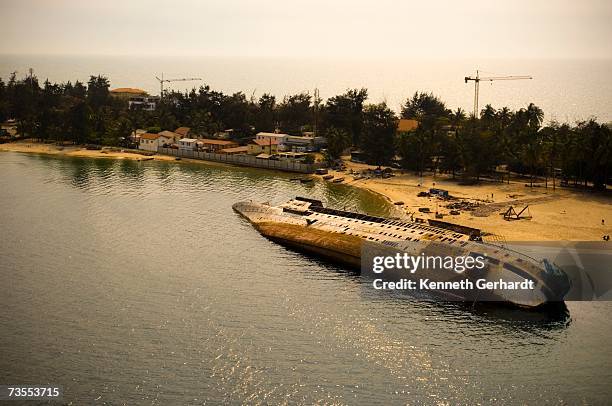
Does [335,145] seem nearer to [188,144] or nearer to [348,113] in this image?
[348,113]

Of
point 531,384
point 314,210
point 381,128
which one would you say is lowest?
point 531,384

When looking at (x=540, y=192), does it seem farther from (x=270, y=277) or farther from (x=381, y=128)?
(x=270, y=277)

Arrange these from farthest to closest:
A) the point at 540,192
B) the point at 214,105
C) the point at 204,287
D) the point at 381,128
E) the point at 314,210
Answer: the point at 214,105
the point at 381,128
the point at 540,192
the point at 314,210
the point at 204,287

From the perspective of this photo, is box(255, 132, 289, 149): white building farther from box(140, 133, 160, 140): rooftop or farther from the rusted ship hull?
the rusted ship hull

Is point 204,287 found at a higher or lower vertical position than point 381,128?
lower

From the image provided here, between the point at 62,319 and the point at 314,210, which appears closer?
the point at 62,319

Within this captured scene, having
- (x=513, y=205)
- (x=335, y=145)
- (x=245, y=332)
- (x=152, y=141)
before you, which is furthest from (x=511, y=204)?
(x=152, y=141)

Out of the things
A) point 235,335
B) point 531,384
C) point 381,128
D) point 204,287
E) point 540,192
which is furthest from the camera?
point 381,128

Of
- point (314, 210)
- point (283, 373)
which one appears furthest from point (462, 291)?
point (314, 210)
